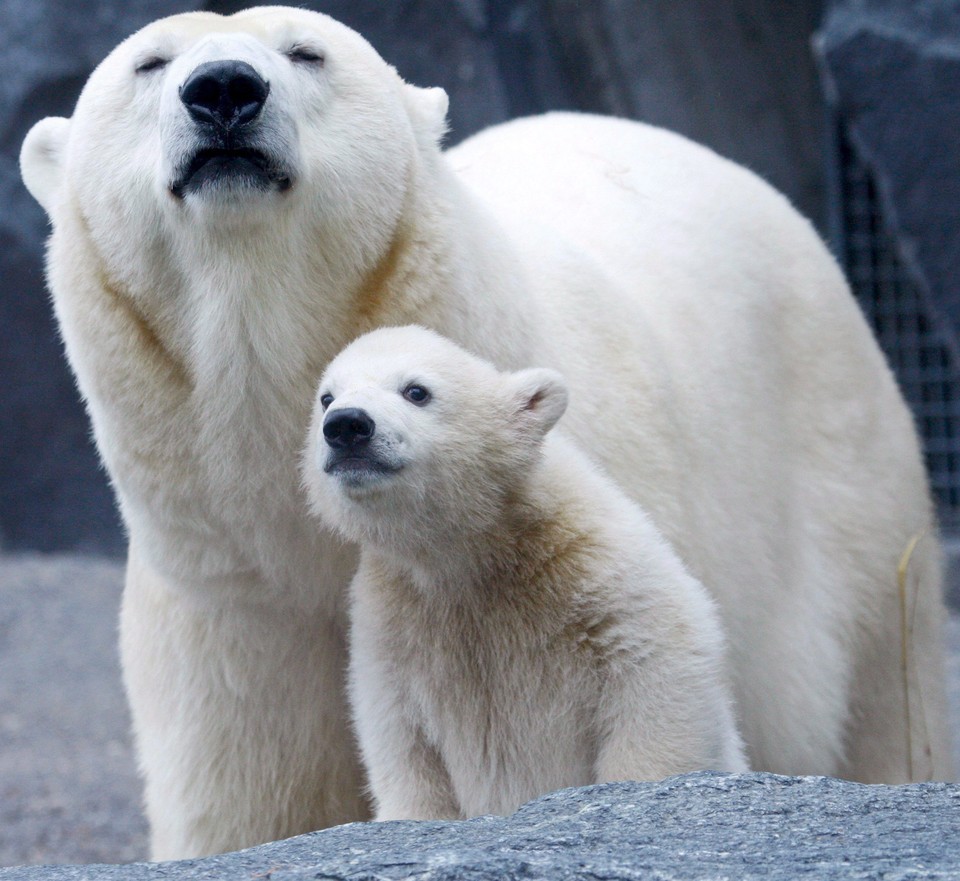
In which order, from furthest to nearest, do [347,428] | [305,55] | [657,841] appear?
[305,55] → [347,428] → [657,841]

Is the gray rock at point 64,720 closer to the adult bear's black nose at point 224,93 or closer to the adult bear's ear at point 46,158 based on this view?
the adult bear's ear at point 46,158

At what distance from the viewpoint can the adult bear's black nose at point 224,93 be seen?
2.27 m

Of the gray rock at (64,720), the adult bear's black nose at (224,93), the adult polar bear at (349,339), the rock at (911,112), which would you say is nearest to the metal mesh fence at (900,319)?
the rock at (911,112)

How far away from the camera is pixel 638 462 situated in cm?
288

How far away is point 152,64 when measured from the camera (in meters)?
2.53

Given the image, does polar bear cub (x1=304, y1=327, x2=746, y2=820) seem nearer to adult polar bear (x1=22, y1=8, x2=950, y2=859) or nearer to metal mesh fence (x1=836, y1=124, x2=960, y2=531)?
adult polar bear (x1=22, y1=8, x2=950, y2=859)

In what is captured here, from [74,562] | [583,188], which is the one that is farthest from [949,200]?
[74,562]

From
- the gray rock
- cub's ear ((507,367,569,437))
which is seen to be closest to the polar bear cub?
cub's ear ((507,367,569,437))

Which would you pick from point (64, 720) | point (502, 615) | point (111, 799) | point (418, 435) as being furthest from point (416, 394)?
point (64, 720)

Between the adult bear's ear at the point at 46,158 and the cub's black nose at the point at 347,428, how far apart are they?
858 mm

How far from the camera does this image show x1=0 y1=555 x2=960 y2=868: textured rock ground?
5.86 feet

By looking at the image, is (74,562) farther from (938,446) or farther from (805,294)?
(805,294)

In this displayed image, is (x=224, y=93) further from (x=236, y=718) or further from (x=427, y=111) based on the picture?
(x=236, y=718)

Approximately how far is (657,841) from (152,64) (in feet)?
4.82
